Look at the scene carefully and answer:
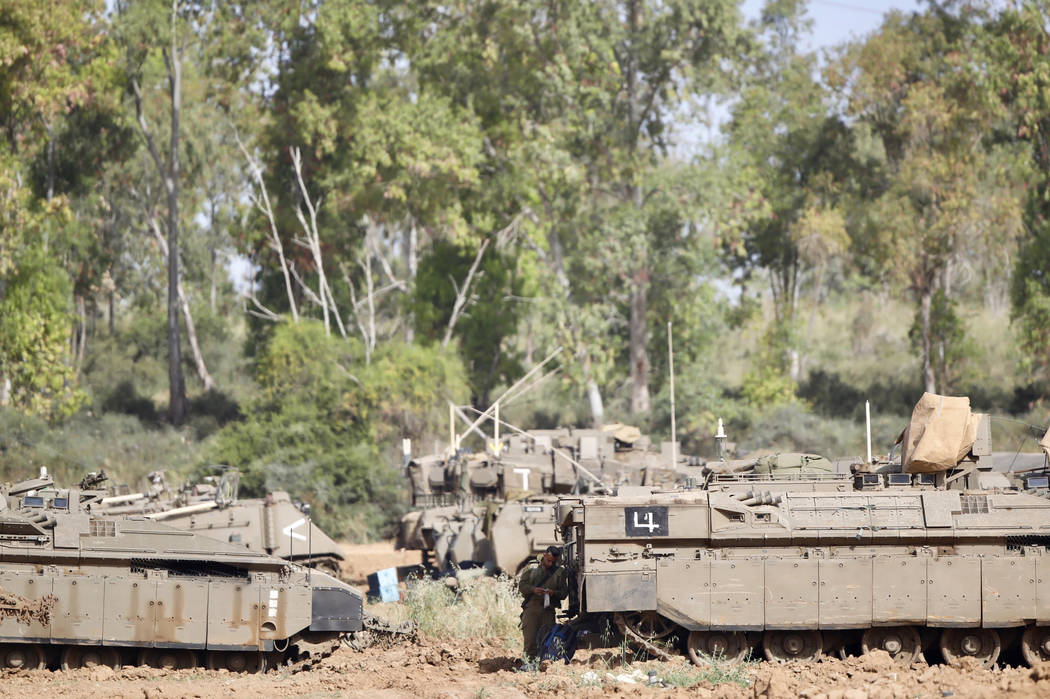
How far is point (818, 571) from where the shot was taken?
15891 mm

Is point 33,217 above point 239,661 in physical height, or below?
above

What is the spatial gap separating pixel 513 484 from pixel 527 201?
16.7 metres

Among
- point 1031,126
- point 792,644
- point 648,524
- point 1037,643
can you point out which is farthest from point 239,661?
point 1031,126

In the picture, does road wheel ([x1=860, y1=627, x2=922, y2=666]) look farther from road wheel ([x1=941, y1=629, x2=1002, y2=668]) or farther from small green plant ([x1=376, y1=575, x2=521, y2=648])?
small green plant ([x1=376, y1=575, x2=521, y2=648])

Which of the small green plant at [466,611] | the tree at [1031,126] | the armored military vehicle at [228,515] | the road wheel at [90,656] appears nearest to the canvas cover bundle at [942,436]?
the small green plant at [466,611]

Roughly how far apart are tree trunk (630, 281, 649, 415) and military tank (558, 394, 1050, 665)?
2648 centimetres

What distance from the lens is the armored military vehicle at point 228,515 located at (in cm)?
2131

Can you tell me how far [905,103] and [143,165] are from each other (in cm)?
2866

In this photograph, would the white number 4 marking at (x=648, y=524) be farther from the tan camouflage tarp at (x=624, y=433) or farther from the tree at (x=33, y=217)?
the tree at (x=33, y=217)

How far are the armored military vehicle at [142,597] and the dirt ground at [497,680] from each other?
1.24 feet

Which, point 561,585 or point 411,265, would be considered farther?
point 411,265

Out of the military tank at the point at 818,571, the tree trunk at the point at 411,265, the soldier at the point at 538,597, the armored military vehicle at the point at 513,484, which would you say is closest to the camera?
the military tank at the point at 818,571

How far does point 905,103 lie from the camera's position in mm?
41156

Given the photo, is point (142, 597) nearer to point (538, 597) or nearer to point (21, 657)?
point (21, 657)
